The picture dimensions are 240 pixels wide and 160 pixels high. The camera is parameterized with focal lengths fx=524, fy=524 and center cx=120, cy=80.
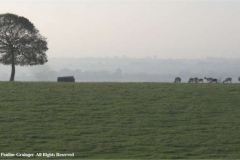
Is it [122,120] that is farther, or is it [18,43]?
[18,43]

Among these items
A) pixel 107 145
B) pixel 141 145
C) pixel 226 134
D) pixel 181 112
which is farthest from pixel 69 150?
pixel 181 112

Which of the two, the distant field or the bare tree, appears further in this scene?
the bare tree

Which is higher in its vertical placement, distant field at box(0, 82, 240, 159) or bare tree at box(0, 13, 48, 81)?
bare tree at box(0, 13, 48, 81)

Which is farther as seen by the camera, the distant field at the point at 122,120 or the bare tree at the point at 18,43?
the bare tree at the point at 18,43

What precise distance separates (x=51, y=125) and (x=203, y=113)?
10.8 metres

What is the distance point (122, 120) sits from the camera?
3375cm

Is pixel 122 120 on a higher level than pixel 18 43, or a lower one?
lower

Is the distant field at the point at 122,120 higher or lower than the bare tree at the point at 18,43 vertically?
lower

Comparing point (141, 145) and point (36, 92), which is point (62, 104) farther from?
point (141, 145)

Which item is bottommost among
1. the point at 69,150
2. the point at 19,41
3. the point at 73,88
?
the point at 69,150

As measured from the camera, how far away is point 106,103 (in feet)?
129

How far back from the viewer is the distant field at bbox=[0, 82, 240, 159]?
27.3m

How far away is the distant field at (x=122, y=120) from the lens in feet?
89.6

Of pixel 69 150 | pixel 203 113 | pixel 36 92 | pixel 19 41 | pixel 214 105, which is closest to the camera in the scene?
pixel 69 150
